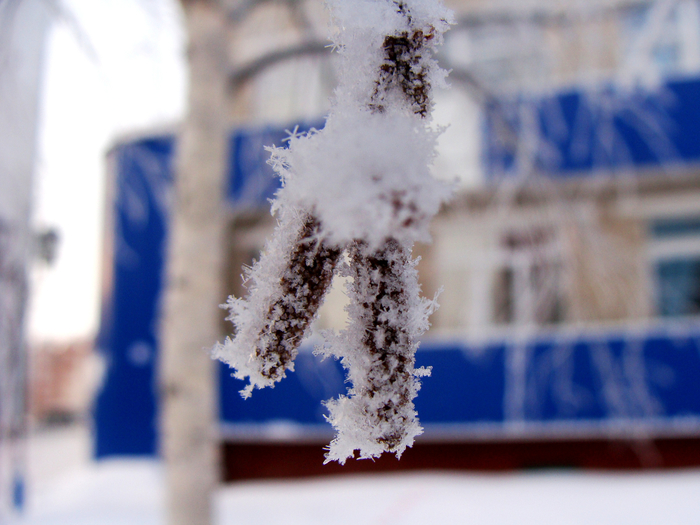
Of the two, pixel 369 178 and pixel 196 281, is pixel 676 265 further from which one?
pixel 369 178

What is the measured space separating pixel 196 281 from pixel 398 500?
2.49 metres

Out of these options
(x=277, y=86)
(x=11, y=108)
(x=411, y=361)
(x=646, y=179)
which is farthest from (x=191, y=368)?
(x=646, y=179)

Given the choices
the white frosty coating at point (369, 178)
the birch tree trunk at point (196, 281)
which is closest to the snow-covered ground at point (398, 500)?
the birch tree trunk at point (196, 281)

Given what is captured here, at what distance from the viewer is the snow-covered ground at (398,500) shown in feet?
9.17

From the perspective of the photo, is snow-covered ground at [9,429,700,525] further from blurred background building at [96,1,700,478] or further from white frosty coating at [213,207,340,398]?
white frosty coating at [213,207,340,398]

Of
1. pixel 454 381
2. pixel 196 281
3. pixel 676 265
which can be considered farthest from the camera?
pixel 676 265

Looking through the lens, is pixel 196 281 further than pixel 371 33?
Yes

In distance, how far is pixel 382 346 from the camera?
373 mm

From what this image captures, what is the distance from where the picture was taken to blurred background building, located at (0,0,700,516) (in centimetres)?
491

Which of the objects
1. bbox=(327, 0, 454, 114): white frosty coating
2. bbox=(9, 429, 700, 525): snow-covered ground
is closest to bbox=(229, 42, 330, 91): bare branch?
bbox=(9, 429, 700, 525): snow-covered ground

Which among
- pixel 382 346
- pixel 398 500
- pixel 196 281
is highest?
pixel 196 281

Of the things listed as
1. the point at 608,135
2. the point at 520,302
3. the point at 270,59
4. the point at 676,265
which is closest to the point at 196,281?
the point at 270,59

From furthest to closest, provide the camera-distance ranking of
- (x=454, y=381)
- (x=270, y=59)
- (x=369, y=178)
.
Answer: (x=454, y=381) < (x=270, y=59) < (x=369, y=178)

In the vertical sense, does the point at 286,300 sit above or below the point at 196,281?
below
